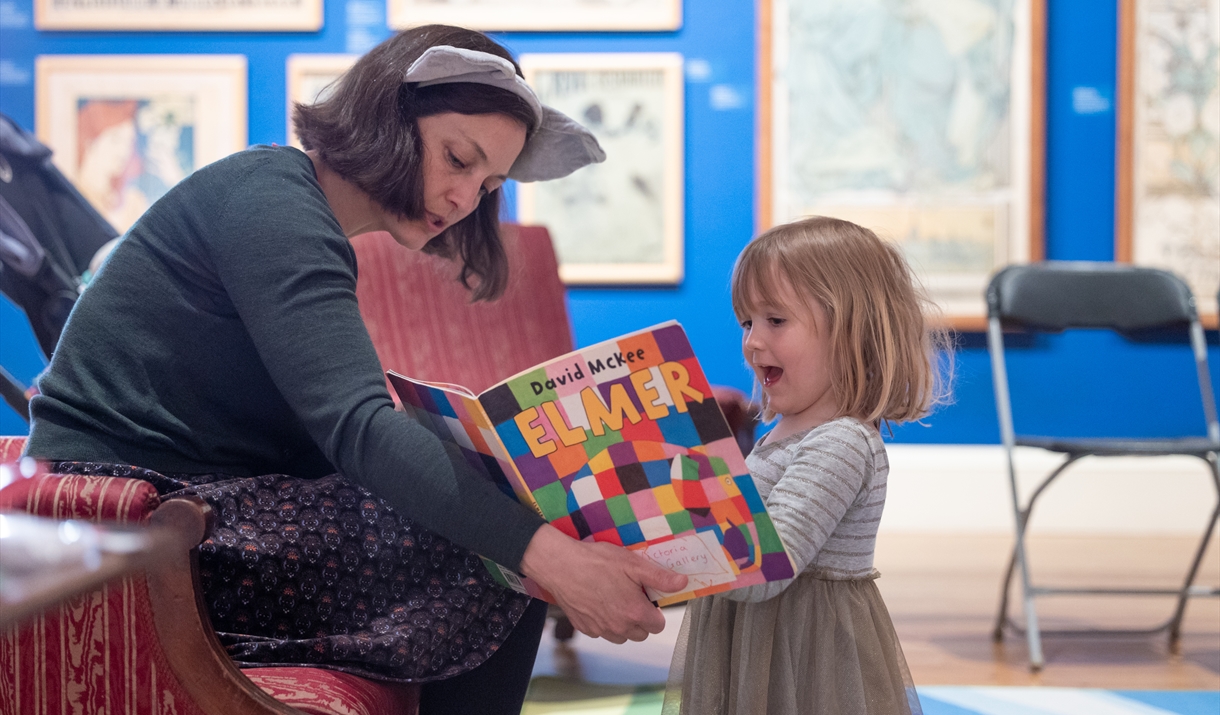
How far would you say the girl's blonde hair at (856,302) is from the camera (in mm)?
1119

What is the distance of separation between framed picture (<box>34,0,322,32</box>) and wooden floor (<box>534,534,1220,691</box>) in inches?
97.7

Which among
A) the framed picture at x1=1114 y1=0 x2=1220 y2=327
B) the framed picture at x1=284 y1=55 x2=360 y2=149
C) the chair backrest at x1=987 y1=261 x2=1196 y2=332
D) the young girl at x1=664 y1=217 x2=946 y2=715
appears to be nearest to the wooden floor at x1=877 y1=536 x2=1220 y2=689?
the chair backrest at x1=987 y1=261 x2=1196 y2=332

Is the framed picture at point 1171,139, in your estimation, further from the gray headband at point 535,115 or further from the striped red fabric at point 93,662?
the striped red fabric at point 93,662

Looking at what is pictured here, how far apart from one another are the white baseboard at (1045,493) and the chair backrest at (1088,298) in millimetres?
994

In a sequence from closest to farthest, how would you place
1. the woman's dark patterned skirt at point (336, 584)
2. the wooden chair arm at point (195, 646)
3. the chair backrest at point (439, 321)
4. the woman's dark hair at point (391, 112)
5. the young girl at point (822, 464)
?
1. the wooden chair arm at point (195, 646)
2. the woman's dark patterned skirt at point (336, 584)
3. the young girl at point (822, 464)
4. the woman's dark hair at point (391, 112)
5. the chair backrest at point (439, 321)

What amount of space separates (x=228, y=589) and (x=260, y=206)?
37 centimetres

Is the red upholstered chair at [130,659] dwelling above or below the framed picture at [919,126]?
below

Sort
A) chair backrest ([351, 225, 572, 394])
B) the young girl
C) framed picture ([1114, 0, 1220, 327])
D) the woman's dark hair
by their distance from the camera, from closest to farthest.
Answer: the young girl
the woman's dark hair
chair backrest ([351, 225, 572, 394])
framed picture ([1114, 0, 1220, 327])

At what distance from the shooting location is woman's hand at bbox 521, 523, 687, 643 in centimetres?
88

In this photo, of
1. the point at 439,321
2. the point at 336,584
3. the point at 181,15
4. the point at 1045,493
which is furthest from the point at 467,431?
the point at 181,15

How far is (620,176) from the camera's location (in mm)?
3709

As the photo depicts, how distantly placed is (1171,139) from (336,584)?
3687 millimetres

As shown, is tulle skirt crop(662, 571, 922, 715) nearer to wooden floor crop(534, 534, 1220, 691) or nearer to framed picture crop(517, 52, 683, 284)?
wooden floor crop(534, 534, 1220, 691)

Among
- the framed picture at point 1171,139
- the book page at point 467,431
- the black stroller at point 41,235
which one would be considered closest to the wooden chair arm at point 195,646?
the book page at point 467,431
